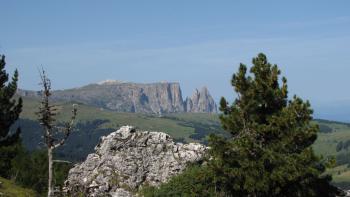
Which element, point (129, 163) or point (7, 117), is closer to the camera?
point (129, 163)

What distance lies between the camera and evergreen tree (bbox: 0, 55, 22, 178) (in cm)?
6900

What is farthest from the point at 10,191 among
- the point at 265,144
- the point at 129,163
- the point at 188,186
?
the point at 265,144

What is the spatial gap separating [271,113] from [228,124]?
380 centimetres

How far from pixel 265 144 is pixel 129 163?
487 inches

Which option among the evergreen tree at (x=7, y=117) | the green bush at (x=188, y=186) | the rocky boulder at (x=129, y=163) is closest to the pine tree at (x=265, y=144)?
the green bush at (x=188, y=186)

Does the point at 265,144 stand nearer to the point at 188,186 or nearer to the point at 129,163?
the point at 188,186

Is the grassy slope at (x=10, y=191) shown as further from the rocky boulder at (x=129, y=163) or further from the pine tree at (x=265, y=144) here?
the pine tree at (x=265, y=144)

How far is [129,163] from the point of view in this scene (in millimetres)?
44188

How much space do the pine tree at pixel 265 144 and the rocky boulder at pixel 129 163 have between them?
5.27m

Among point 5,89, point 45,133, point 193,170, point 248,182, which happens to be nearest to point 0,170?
point 5,89

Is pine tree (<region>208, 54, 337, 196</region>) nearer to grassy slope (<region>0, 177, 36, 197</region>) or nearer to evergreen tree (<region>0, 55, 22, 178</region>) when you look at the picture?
grassy slope (<region>0, 177, 36, 197</region>)

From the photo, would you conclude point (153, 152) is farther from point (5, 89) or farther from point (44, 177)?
point (44, 177)

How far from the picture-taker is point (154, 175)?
43594 mm

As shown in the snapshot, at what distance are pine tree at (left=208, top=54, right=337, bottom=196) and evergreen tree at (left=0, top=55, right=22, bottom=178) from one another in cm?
3789
